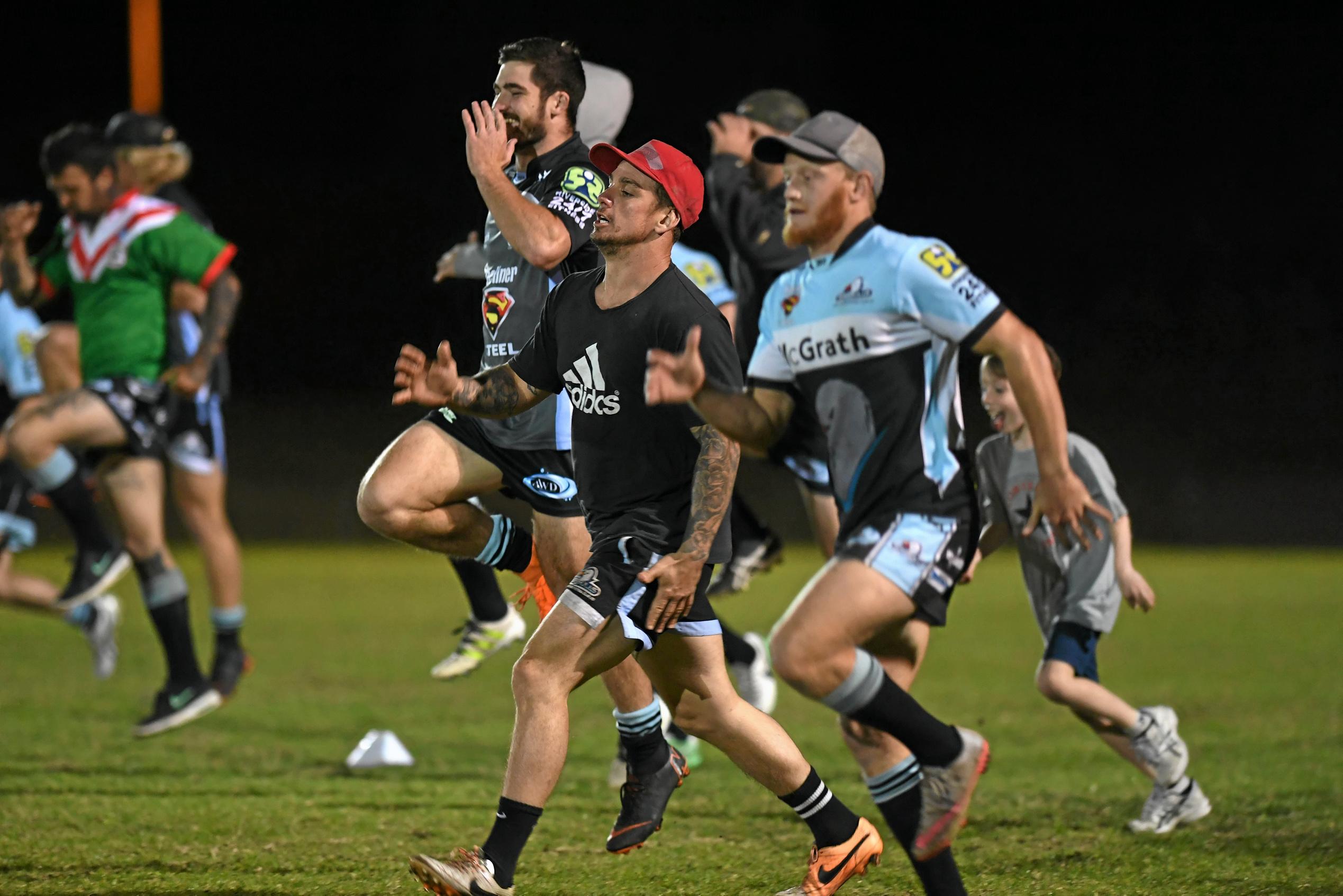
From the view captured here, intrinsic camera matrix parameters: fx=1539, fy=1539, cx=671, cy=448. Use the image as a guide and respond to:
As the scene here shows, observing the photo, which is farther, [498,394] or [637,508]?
[498,394]

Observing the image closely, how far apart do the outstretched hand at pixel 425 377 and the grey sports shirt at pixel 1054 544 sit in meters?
2.02

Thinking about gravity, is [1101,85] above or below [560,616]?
below

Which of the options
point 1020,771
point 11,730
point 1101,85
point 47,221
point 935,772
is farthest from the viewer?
point 1101,85

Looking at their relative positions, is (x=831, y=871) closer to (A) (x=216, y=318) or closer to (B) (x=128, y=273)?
(A) (x=216, y=318)

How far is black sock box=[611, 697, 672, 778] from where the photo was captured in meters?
4.77

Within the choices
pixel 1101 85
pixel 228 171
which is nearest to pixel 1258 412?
pixel 1101 85

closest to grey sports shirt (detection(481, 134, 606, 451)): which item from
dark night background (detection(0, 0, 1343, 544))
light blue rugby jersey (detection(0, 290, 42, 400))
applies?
light blue rugby jersey (detection(0, 290, 42, 400))

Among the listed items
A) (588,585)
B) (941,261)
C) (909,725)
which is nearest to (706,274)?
(941,261)

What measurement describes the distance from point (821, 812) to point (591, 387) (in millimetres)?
1356

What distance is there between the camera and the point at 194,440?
804cm

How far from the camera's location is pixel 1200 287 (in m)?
22.4

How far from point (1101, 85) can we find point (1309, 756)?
18019 mm

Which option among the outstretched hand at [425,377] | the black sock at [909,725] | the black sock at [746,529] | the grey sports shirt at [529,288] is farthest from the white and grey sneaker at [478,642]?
the black sock at [909,725]

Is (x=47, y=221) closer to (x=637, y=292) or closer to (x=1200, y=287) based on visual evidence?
(x=1200, y=287)
